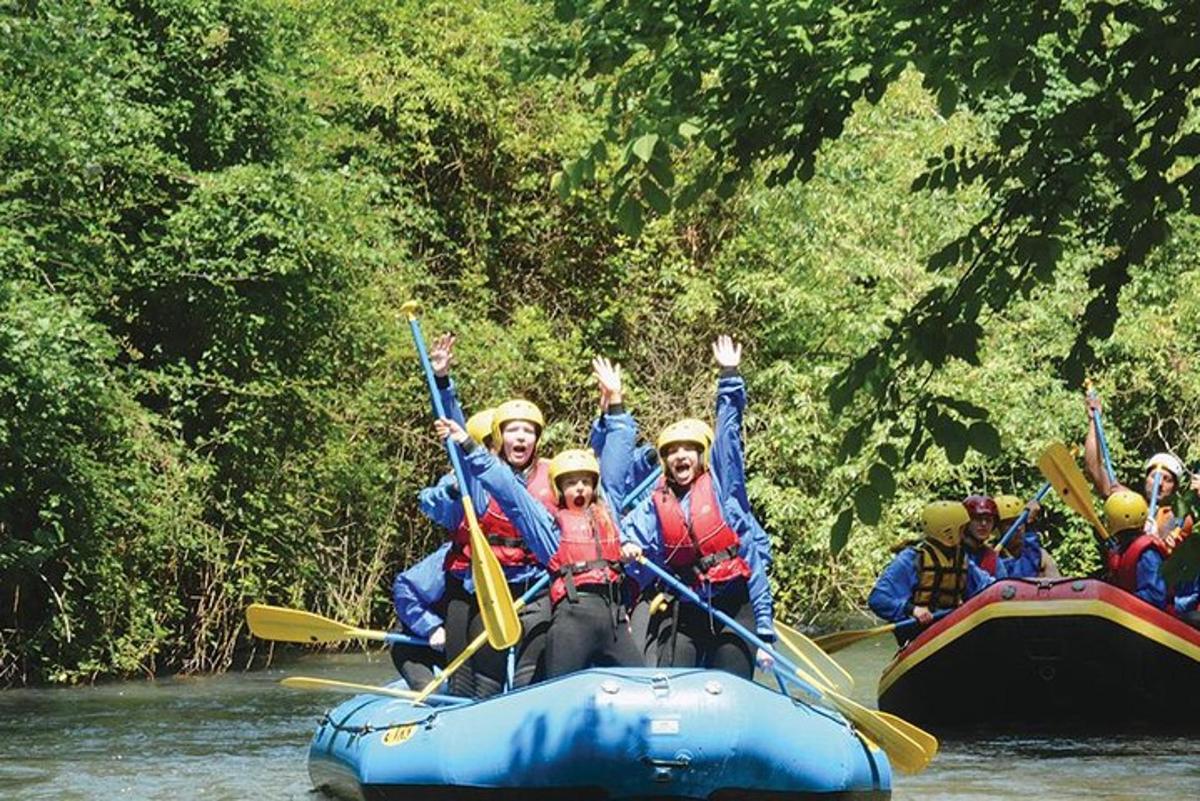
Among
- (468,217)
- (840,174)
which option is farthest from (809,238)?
(468,217)

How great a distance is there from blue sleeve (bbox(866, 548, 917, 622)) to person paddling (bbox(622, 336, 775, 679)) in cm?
405

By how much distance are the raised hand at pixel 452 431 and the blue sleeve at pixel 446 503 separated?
1.41ft

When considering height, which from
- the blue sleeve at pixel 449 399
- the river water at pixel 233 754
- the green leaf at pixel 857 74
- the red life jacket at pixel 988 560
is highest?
the green leaf at pixel 857 74

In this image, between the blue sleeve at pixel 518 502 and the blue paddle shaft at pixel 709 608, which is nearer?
the blue sleeve at pixel 518 502

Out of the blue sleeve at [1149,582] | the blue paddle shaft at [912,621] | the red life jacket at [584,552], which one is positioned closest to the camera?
the red life jacket at [584,552]

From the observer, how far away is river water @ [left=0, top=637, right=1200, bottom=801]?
10.1 meters

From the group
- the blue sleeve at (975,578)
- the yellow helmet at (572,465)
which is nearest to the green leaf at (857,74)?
the yellow helmet at (572,465)

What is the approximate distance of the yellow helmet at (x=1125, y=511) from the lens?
12172 mm

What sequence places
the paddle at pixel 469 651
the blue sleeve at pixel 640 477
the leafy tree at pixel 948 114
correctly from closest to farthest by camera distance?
the leafy tree at pixel 948 114 → the paddle at pixel 469 651 → the blue sleeve at pixel 640 477

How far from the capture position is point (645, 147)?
15.1 feet

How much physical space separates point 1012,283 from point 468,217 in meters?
15.9

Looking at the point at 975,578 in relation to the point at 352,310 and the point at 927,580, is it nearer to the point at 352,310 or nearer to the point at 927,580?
the point at 927,580

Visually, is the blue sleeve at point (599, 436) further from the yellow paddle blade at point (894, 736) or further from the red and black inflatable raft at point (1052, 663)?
the red and black inflatable raft at point (1052, 663)

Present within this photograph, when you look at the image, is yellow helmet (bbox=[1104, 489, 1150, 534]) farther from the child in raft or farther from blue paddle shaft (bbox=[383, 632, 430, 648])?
the child in raft
